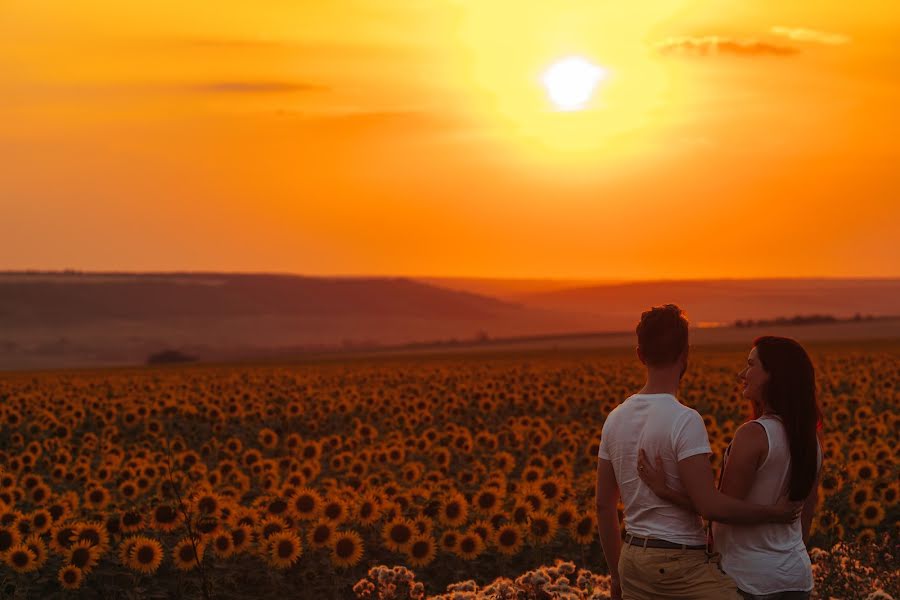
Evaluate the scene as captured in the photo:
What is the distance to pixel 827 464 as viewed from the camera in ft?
55.1

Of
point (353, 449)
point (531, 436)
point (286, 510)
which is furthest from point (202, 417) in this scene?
point (286, 510)

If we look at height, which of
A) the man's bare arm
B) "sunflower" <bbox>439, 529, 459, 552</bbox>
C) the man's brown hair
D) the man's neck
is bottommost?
"sunflower" <bbox>439, 529, 459, 552</bbox>

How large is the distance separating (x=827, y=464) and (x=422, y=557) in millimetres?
6463

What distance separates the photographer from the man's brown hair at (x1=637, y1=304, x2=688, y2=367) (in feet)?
20.7

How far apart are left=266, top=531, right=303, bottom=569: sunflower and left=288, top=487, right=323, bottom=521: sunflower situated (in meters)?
0.77

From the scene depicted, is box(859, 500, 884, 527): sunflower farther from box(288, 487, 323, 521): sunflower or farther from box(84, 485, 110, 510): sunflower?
box(84, 485, 110, 510): sunflower

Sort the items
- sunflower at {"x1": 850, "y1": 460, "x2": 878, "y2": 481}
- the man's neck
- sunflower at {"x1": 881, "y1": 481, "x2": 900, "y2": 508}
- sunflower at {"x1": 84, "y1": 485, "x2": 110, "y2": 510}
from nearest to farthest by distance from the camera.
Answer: the man's neck → sunflower at {"x1": 881, "y1": 481, "x2": 900, "y2": 508} → sunflower at {"x1": 84, "y1": 485, "x2": 110, "y2": 510} → sunflower at {"x1": 850, "y1": 460, "x2": 878, "y2": 481}

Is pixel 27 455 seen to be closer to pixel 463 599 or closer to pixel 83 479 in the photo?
pixel 83 479

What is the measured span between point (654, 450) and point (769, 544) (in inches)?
36.1

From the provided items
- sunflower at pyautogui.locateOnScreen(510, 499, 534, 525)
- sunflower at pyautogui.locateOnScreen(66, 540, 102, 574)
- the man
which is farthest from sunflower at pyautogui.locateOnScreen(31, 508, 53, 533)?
the man

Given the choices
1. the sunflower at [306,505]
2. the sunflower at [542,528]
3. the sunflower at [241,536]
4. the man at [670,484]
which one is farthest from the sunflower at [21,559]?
the man at [670,484]

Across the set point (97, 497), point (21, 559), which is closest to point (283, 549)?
point (21, 559)

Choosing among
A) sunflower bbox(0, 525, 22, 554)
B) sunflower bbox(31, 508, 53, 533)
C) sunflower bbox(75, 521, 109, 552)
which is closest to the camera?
sunflower bbox(75, 521, 109, 552)

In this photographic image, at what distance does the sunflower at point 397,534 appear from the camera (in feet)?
43.8
